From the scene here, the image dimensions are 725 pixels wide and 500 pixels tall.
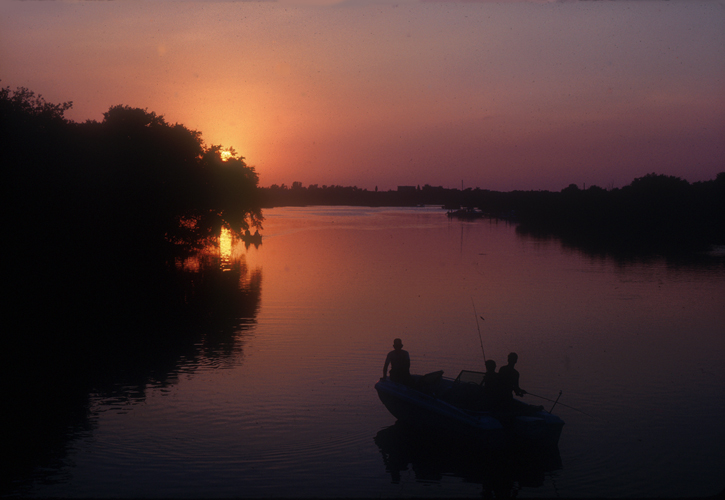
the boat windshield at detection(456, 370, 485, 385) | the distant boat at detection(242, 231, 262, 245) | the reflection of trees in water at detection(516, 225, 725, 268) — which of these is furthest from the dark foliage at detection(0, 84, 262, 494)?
the reflection of trees in water at detection(516, 225, 725, 268)

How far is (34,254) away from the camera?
3838 centimetres

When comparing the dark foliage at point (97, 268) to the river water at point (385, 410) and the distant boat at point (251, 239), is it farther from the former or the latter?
the distant boat at point (251, 239)

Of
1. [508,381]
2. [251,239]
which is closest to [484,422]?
[508,381]

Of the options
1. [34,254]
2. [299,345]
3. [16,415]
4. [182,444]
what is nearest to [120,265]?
[34,254]

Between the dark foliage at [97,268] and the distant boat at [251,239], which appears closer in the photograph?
the dark foliage at [97,268]

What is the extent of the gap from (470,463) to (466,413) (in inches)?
46.9

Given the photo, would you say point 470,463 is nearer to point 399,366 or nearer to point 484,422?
point 484,422

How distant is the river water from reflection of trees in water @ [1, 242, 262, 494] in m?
0.28

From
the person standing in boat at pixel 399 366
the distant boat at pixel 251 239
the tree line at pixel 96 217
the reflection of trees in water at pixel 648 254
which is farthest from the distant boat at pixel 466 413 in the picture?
the distant boat at pixel 251 239

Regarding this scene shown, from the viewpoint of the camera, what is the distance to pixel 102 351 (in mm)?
26234

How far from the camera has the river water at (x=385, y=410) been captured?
46.7ft

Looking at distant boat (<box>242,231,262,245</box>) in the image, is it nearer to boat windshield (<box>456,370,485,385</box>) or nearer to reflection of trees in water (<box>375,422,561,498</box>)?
boat windshield (<box>456,370,485,385</box>)

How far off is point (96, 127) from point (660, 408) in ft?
163

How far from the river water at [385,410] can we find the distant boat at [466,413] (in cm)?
63
